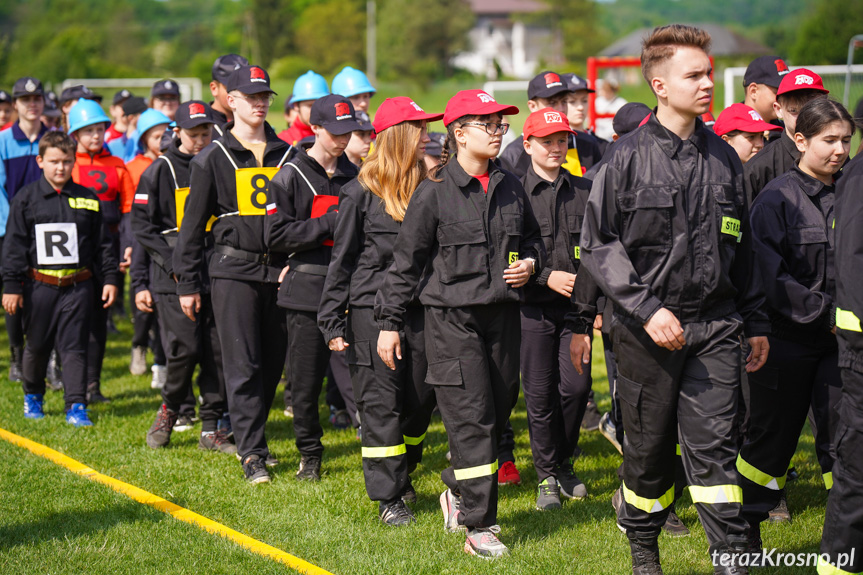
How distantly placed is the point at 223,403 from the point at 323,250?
1818 millimetres

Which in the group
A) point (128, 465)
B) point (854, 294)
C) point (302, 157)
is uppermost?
point (302, 157)

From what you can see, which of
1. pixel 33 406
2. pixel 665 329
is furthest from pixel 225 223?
pixel 665 329

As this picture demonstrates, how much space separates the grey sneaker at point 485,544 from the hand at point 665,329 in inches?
61.2

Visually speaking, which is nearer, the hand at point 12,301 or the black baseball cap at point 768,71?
the black baseball cap at point 768,71

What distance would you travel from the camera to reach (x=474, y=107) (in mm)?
4918

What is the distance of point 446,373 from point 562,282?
3.85 ft

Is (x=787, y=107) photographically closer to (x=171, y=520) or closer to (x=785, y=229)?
(x=785, y=229)

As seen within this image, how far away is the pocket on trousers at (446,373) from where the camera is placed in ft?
16.1

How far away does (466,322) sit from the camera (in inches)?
194

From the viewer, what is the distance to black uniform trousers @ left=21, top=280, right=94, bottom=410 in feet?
25.9

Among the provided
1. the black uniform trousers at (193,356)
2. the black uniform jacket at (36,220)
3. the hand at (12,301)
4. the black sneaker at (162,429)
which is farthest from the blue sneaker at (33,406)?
the black uniform trousers at (193,356)

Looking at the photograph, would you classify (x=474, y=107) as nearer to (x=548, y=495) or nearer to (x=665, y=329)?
(x=665, y=329)

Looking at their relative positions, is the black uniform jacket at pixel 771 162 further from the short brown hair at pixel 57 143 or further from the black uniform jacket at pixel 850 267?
the short brown hair at pixel 57 143

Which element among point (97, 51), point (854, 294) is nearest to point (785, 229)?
point (854, 294)
